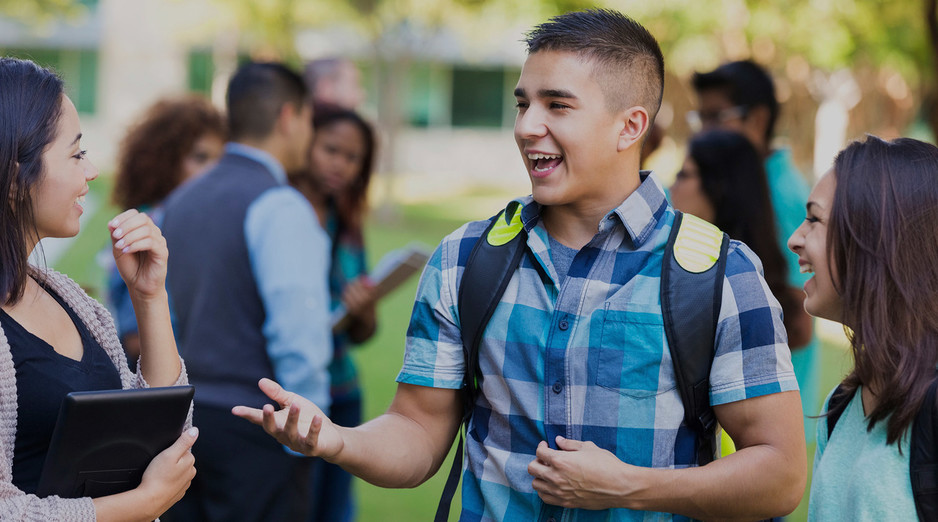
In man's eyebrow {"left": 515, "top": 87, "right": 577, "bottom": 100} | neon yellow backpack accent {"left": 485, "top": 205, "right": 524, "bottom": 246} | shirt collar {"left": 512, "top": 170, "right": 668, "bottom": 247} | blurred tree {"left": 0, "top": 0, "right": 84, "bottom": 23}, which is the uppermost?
blurred tree {"left": 0, "top": 0, "right": 84, "bottom": 23}

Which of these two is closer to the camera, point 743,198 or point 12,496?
point 12,496

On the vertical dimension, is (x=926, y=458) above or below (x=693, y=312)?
below

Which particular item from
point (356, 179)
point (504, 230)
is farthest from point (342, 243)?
point (504, 230)

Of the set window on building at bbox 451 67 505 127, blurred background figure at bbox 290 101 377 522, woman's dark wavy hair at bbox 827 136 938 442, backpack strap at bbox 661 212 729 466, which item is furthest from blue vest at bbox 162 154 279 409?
window on building at bbox 451 67 505 127

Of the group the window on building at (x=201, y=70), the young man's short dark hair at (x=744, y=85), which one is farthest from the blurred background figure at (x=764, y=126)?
the window on building at (x=201, y=70)

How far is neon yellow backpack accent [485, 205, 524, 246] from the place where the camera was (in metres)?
2.31

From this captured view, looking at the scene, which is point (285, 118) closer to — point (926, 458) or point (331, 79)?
point (926, 458)

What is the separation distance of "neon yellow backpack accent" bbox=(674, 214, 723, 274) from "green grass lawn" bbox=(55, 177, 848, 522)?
0.63 metres

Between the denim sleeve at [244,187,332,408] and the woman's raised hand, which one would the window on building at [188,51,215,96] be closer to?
the denim sleeve at [244,187,332,408]

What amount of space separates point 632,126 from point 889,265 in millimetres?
663

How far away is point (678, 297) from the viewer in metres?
2.10

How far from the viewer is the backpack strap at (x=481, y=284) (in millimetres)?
2238

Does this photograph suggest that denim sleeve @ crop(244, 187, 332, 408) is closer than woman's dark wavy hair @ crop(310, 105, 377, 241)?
Yes

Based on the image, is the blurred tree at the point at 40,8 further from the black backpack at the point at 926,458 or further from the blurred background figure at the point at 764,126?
the black backpack at the point at 926,458
